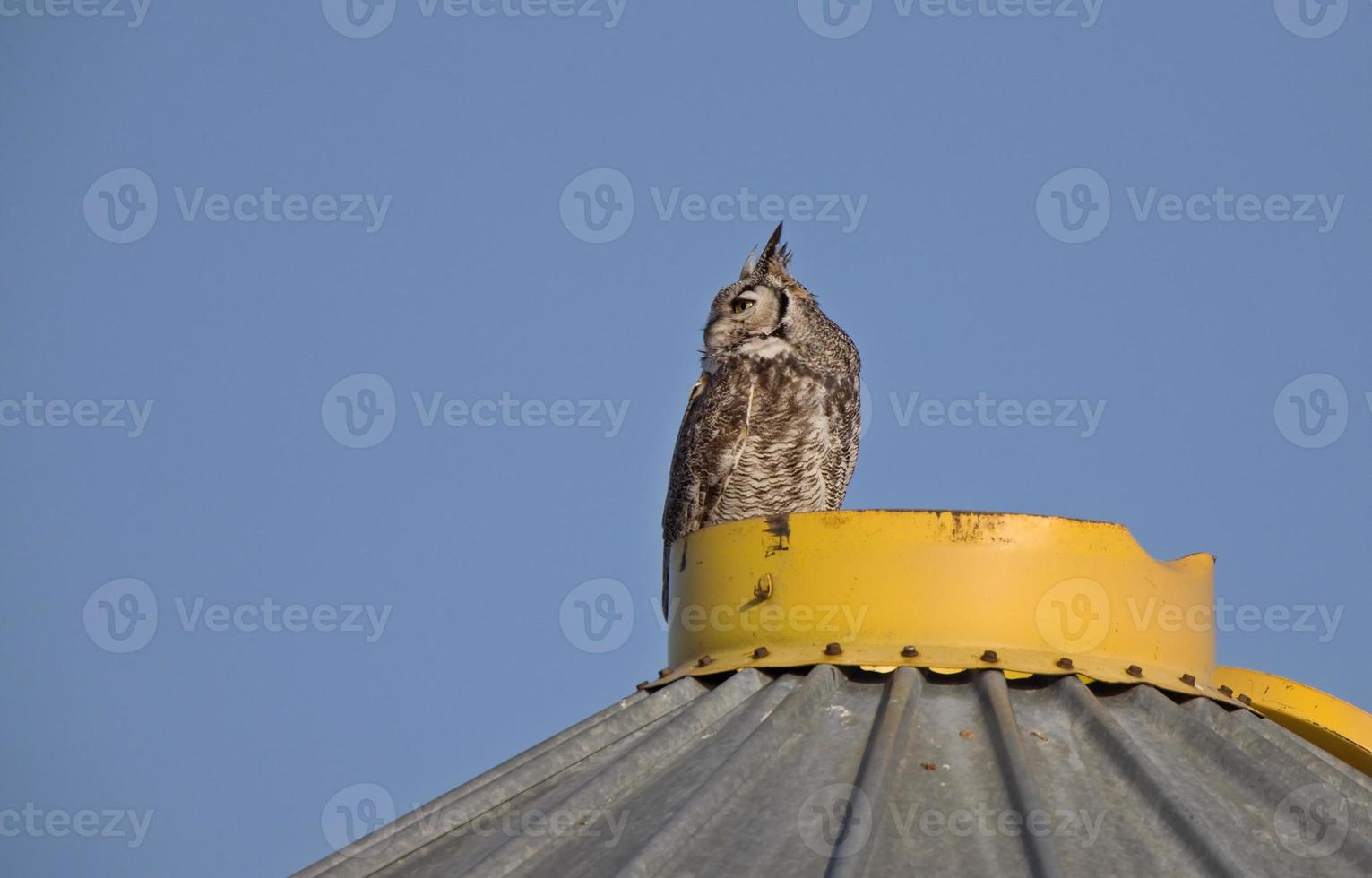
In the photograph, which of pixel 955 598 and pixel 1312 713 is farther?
pixel 1312 713

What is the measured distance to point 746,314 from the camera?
11352 millimetres

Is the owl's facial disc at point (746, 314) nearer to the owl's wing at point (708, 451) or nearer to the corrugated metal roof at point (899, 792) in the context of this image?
the owl's wing at point (708, 451)

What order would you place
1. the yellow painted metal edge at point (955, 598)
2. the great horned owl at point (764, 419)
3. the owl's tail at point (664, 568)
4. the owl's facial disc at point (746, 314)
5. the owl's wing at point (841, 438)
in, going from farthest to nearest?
the owl's facial disc at point (746, 314) < the owl's wing at point (841, 438) < the great horned owl at point (764, 419) < the owl's tail at point (664, 568) < the yellow painted metal edge at point (955, 598)

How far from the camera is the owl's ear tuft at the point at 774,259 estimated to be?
462 inches

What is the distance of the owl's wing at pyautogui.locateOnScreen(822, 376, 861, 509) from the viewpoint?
10961 mm

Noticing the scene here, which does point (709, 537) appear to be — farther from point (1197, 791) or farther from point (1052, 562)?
point (1197, 791)

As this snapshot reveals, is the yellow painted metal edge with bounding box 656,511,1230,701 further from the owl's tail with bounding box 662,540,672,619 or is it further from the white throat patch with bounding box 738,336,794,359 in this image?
the white throat patch with bounding box 738,336,794,359

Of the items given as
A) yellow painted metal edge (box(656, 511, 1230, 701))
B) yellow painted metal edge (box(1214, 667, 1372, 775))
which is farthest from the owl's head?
yellow painted metal edge (box(656, 511, 1230, 701))

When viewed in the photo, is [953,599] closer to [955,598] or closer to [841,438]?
[955,598]

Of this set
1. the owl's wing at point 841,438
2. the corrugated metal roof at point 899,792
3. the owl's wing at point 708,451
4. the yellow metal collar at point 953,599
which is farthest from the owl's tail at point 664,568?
the corrugated metal roof at point 899,792

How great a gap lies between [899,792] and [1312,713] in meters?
2.56

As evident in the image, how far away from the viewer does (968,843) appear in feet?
12.9

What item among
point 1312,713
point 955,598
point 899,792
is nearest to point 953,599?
point 955,598

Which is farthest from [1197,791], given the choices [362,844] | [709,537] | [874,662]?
[362,844]
